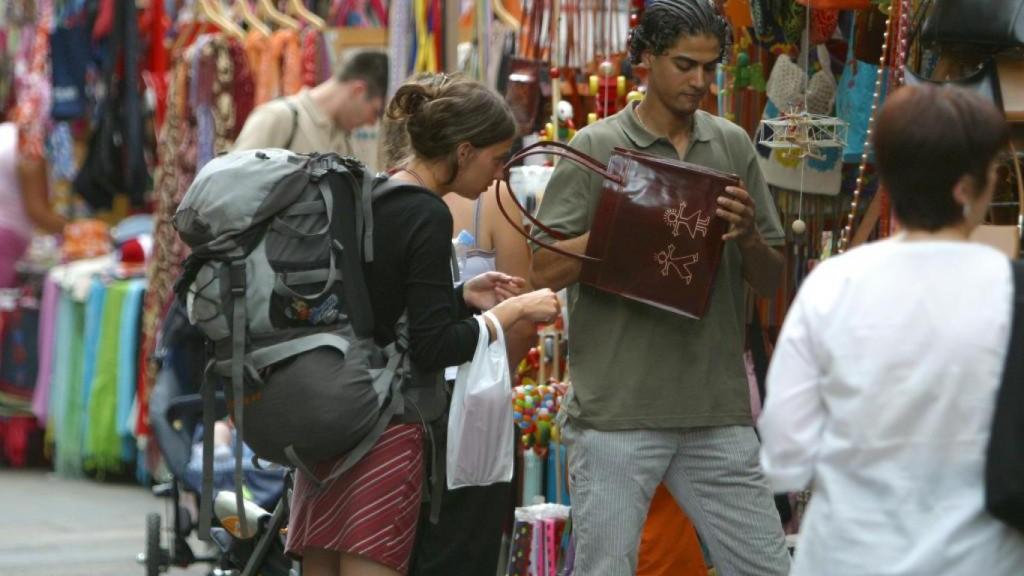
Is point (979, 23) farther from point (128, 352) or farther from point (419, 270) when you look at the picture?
point (128, 352)

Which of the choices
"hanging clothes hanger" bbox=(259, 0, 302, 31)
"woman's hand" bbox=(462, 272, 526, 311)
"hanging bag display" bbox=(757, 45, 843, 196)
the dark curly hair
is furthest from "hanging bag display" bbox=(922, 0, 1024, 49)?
"hanging clothes hanger" bbox=(259, 0, 302, 31)

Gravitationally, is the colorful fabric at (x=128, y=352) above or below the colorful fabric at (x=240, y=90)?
below

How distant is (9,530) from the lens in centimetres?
855

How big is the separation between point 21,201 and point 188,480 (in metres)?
3.49

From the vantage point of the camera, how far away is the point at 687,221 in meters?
4.08

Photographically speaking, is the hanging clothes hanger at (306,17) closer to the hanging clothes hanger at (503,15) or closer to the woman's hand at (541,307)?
the hanging clothes hanger at (503,15)

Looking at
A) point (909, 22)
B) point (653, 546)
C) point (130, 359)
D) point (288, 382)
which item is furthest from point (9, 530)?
point (909, 22)

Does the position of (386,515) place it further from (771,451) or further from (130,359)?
(130,359)

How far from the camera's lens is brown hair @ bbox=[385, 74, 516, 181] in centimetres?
422

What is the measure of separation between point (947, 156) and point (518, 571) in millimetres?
2988

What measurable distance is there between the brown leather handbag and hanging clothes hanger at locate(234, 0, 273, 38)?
4976 millimetres

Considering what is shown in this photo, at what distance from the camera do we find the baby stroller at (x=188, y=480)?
5340mm

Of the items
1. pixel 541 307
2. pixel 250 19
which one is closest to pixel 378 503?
pixel 541 307

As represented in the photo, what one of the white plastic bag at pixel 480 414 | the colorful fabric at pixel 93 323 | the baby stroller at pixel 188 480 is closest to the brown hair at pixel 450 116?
the white plastic bag at pixel 480 414
